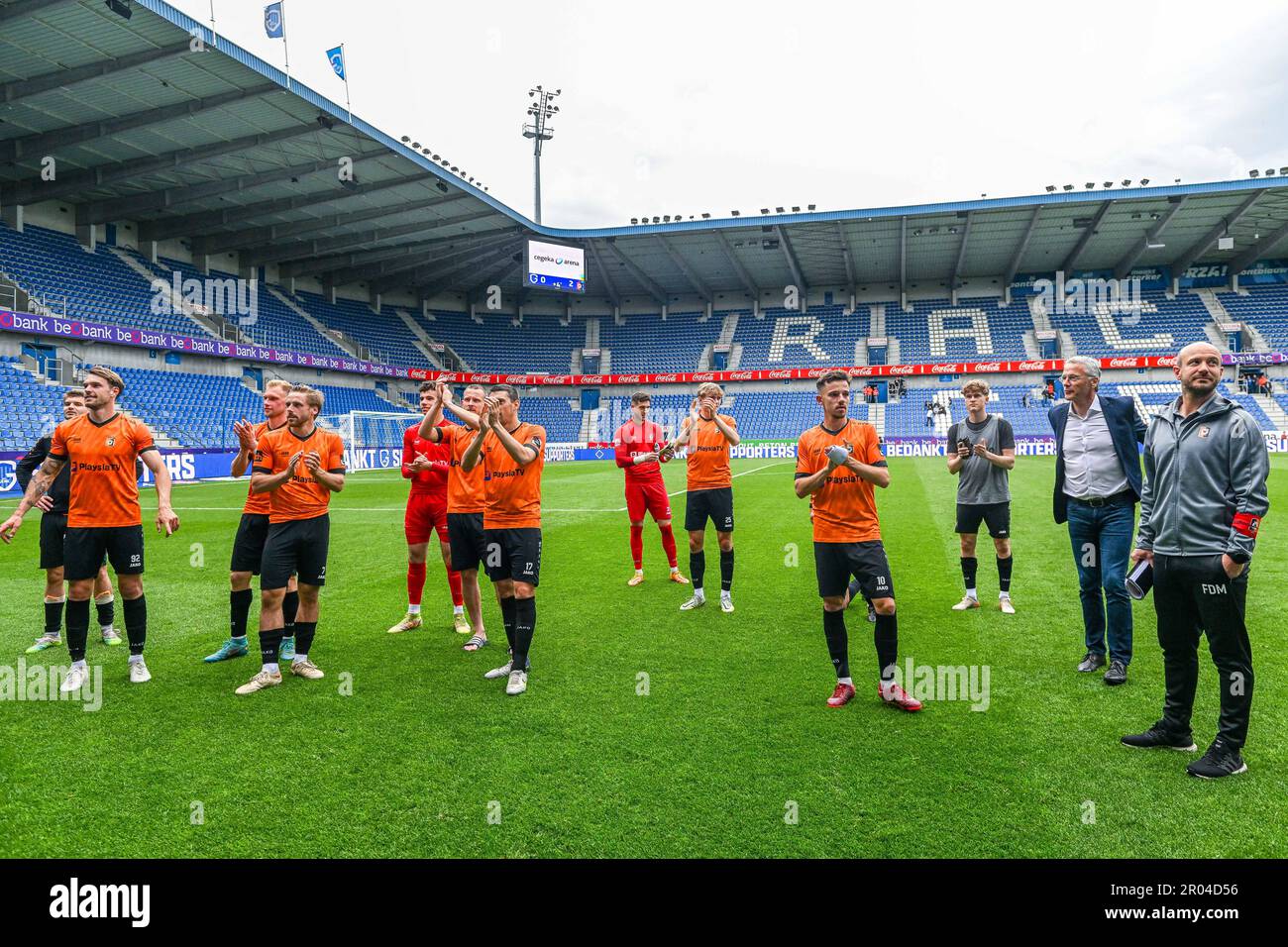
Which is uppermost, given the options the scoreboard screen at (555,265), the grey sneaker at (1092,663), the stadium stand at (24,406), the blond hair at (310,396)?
the scoreboard screen at (555,265)

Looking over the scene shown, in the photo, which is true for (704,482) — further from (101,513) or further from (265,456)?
(101,513)

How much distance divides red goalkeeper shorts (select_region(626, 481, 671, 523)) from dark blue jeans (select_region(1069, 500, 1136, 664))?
4.47 meters

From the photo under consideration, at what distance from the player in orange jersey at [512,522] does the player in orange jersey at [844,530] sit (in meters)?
2.03

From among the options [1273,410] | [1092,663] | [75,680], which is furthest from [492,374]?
[1092,663]

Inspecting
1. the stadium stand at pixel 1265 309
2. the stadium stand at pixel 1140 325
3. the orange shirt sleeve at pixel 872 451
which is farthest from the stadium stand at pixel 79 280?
the stadium stand at pixel 1265 309

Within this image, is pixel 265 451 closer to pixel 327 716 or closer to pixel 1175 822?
pixel 327 716

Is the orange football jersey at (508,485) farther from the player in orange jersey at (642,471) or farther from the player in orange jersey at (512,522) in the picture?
the player in orange jersey at (642,471)

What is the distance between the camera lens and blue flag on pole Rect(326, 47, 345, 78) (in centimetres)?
2584

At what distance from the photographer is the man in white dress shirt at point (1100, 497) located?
5383 millimetres

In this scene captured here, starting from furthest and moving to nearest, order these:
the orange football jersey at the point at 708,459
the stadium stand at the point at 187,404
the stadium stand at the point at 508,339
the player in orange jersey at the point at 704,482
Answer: the stadium stand at the point at 508,339, the stadium stand at the point at 187,404, the orange football jersey at the point at 708,459, the player in orange jersey at the point at 704,482

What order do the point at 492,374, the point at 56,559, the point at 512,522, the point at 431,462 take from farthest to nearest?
the point at 492,374, the point at 431,462, the point at 56,559, the point at 512,522

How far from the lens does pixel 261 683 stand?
546cm

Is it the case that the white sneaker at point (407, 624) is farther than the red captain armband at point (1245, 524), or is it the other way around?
the white sneaker at point (407, 624)

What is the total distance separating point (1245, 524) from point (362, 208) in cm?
3977
